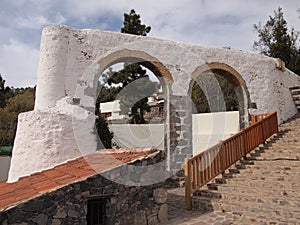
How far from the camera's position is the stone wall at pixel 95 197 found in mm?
2975

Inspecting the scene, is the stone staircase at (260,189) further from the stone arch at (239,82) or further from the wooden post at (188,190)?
the stone arch at (239,82)

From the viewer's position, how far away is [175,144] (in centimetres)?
765

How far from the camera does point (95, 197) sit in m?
3.49

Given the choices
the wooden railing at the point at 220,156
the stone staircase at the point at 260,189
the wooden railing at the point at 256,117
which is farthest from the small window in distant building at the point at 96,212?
the wooden railing at the point at 256,117

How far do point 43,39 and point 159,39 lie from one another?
10.7 ft

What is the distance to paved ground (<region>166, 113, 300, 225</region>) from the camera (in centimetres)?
407

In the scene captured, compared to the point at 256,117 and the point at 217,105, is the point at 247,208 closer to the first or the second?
the point at 256,117

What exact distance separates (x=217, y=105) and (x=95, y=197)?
16032 millimetres

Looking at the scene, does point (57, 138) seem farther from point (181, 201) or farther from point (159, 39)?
point (159, 39)

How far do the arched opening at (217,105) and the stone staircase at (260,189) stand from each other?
264 cm

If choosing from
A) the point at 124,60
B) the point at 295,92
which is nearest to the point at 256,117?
the point at 295,92

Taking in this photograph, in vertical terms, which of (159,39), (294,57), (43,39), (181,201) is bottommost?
(181,201)

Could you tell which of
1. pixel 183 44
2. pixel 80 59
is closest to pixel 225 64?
pixel 183 44

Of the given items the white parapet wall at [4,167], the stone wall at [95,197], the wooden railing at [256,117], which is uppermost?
the wooden railing at [256,117]
